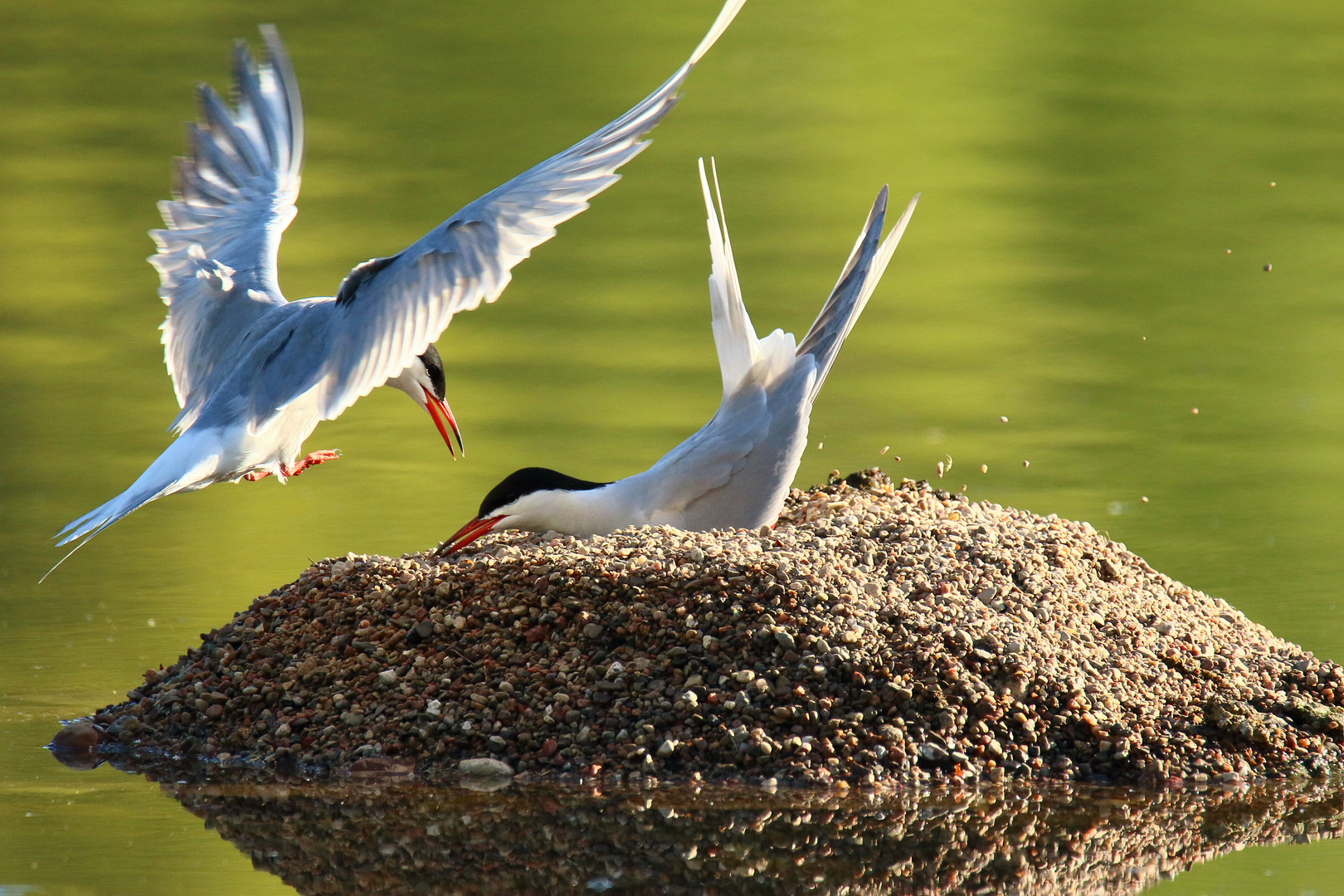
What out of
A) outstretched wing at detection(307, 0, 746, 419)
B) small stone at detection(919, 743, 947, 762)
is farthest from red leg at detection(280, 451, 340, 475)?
small stone at detection(919, 743, 947, 762)

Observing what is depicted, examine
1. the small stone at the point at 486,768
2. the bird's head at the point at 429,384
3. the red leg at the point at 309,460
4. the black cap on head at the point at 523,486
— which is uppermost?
the bird's head at the point at 429,384

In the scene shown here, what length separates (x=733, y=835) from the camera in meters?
3.43

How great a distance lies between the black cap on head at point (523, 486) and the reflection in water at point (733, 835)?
1.42 m

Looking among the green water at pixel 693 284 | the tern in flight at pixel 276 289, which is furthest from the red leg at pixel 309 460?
the green water at pixel 693 284

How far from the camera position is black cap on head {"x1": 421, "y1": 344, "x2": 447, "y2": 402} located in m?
5.79

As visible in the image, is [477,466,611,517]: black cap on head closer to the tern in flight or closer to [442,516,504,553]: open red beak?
[442,516,504,553]: open red beak

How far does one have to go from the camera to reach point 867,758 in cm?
381

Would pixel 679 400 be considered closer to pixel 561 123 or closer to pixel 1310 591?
pixel 1310 591

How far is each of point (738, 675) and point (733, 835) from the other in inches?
22.8

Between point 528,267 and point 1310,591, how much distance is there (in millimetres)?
5718

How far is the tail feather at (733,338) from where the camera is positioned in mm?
5238

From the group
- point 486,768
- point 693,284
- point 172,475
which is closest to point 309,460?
point 172,475

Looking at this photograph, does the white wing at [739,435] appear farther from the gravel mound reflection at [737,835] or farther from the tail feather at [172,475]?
the gravel mound reflection at [737,835]

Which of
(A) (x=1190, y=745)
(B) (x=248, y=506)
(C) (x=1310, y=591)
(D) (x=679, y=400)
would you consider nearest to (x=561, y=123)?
(D) (x=679, y=400)
